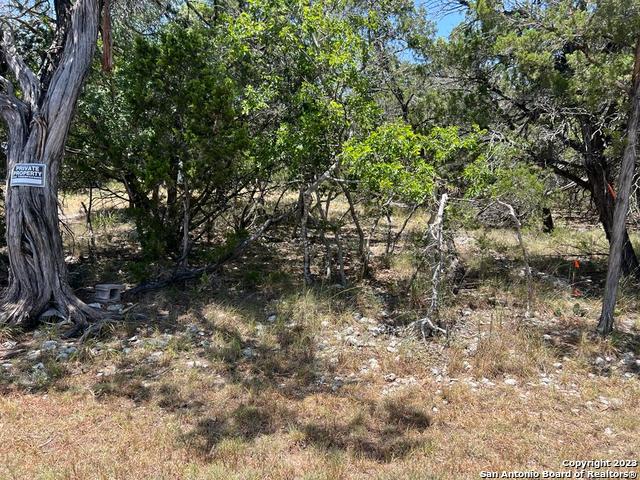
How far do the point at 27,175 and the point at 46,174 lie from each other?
0.66ft

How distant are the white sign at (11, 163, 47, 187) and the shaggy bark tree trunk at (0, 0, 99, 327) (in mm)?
63

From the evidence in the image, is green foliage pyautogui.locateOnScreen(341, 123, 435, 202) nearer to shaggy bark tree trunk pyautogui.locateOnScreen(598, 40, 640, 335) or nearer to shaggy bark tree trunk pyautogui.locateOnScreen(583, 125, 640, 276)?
shaggy bark tree trunk pyautogui.locateOnScreen(598, 40, 640, 335)

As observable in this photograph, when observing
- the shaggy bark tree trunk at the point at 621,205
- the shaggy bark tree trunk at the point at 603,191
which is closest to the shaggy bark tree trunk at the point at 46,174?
the shaggy bark tree trunk at the point at 621,205

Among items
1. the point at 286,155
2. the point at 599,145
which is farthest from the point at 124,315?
the point at 599,145

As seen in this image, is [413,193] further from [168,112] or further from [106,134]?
[106,134]

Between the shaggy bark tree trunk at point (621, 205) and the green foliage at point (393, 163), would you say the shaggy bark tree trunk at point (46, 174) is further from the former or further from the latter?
the shaggy bark tree trunk at point (621, 205)

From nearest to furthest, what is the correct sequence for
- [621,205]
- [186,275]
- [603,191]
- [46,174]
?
[621,205], [46,174], [186,275], [603,191]

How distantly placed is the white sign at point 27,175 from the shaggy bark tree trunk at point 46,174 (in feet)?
0.21

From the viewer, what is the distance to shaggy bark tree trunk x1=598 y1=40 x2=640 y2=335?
5.48 metres

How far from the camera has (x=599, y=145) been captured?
27.6 feet

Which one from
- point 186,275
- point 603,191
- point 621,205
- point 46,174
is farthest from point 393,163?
point 603,191

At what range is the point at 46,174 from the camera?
19.9ft

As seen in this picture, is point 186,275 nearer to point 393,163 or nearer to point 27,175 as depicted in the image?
point 27,175

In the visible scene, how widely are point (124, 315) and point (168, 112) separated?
9.21 ft
